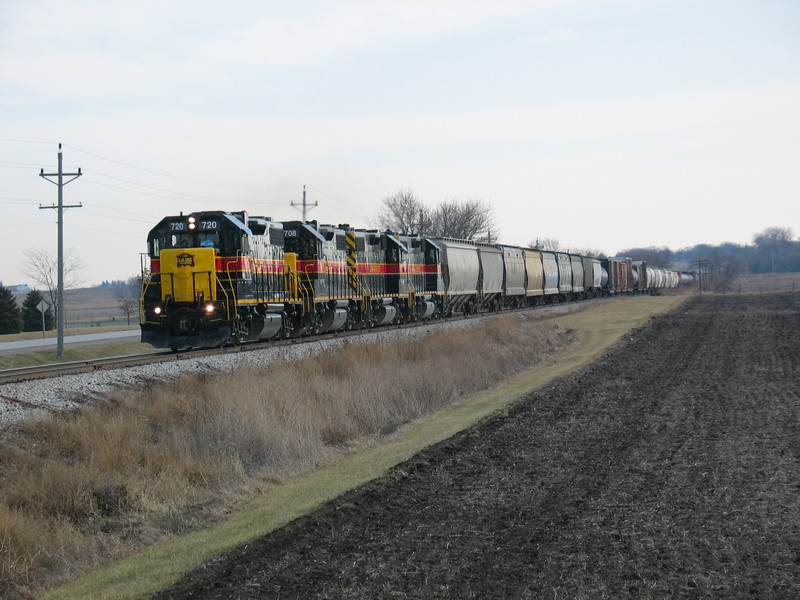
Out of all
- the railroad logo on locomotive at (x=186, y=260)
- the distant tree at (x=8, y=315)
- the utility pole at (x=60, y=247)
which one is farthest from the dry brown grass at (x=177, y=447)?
the distant tree at (x=8, y=315)

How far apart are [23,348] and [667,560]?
3460 centimetres

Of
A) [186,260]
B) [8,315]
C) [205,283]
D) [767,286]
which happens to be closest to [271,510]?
[205,283]

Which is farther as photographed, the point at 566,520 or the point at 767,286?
the point at 767,286

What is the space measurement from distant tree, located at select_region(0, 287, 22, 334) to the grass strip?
4300 centimetres

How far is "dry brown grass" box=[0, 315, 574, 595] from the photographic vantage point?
26.5ft

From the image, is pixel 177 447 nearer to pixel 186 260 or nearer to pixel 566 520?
pixel 566 520

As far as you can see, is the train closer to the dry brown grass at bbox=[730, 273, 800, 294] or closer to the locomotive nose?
the locomotive nose

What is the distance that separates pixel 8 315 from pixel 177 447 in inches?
1816

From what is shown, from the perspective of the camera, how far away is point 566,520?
24.4ft

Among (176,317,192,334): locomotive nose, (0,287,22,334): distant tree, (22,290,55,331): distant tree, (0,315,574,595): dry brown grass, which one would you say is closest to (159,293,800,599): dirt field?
(0,315,574,595): dry brown grass

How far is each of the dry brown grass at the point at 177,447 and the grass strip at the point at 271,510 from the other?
376mm

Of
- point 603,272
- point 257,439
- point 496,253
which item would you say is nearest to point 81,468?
point 257,439

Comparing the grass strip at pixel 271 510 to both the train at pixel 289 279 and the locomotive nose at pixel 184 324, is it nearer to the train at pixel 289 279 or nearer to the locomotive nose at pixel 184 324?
the train at pixel 289 279

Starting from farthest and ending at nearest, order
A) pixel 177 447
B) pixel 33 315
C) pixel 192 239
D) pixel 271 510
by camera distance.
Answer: pixel 33 315 → pixel 192 239 → pixel 177 447 → pixel 271 510
